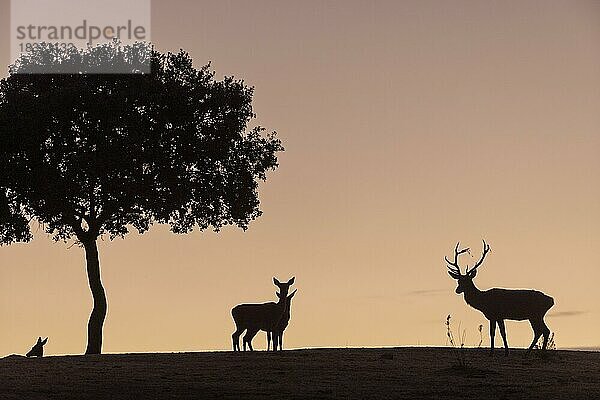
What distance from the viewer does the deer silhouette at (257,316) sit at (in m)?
36.2

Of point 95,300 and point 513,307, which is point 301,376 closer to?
point 513,307

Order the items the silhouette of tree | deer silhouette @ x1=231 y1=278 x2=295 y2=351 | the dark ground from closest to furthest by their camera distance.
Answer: the dark ground, deer silhouette @ x1=231 y1=278 x2=295 y2=351, the silhouette of tree

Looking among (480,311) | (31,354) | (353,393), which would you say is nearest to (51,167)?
(31,354)

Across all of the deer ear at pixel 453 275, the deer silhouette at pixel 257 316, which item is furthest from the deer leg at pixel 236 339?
the deer ear at pixel 453 275

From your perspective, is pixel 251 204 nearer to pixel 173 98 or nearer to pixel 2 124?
pixel 173 98

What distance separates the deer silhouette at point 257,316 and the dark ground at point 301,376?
1350 mm

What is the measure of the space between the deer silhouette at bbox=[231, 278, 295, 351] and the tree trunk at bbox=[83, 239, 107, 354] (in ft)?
26.8

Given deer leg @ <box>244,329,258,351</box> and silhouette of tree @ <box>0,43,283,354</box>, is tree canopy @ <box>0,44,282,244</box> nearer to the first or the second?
silhouette of tree @ <box>0,43,283,354</box>

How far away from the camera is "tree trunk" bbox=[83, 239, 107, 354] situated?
43.4 meters

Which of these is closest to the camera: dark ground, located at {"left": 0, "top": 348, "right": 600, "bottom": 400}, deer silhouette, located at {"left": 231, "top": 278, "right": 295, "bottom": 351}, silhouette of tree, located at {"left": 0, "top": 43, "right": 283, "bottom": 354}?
dark ground, located at {"left": 0, "top": 348, "right": 600, "bottom": 400}

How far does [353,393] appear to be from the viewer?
26250 mm

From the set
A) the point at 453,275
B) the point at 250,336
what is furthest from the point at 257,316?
the point at 453,275

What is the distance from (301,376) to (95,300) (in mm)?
17056

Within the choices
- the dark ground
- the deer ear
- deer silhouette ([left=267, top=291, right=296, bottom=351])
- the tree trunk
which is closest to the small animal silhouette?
the tree trunk
